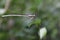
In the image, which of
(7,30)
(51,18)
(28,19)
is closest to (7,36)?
(7,30)

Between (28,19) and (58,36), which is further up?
(28,19)

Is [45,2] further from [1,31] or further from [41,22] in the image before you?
[1,31]

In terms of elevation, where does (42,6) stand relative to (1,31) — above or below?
above

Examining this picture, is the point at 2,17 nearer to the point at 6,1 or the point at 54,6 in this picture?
the point at 6,1

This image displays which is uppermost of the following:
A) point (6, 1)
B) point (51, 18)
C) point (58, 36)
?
point (6, 1)

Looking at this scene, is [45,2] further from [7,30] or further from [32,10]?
[7,30]

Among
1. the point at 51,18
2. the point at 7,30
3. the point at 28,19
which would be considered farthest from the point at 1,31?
the point at 51,18

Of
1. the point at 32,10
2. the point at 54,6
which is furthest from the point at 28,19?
the point at 54,6
